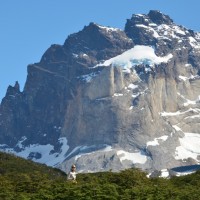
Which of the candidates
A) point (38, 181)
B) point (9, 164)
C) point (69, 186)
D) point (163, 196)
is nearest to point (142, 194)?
point (163, 196)

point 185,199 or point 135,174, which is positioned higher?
point 135,174

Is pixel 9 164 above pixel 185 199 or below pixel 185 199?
above

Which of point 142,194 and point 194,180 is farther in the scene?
point 194,180

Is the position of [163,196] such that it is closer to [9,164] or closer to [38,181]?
[38,181]

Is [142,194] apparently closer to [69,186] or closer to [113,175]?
[69,186]

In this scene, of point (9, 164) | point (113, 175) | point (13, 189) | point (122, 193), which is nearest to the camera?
point (122, 193)

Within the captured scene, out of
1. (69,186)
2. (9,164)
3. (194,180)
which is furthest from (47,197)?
(9,164)

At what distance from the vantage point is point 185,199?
55.5m

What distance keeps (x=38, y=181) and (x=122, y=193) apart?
13529 mm

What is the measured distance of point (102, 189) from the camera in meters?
55.5

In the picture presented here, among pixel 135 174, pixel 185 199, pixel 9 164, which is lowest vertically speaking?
pixel 185 199

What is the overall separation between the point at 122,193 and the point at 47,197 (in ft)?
24.0

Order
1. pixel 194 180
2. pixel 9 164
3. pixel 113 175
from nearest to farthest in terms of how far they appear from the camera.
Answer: pixel 113 175 < pixel 194 180 < pixel 9 164

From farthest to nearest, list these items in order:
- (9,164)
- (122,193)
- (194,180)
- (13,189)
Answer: (9,164) → (194,180) → (13,189) → (122,193)
